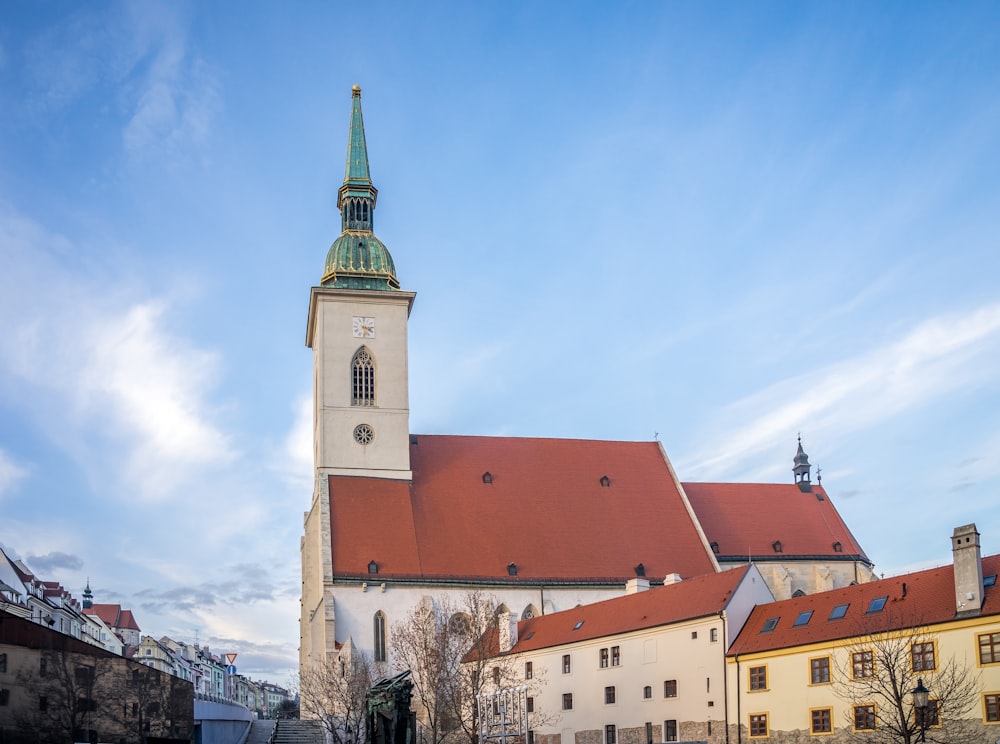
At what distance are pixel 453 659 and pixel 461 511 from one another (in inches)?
479

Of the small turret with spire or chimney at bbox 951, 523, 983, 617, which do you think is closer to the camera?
chimney at bbox 951, 523, 983, 617

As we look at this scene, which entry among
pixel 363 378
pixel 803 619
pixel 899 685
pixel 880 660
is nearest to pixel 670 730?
pixel 803 619

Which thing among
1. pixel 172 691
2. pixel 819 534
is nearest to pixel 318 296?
pixel 819 534

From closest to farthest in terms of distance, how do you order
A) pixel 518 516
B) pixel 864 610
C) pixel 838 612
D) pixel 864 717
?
pixel 864 717 → pixel 864 610 → pixel 838 612 → pixel 518 516

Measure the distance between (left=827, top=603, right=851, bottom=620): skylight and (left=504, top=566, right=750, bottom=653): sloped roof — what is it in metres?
4.70

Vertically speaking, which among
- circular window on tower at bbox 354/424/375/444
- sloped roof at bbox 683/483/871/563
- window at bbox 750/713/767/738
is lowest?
window at bbox 750/713/767/738

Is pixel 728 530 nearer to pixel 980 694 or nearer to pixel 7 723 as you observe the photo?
pixel 980 694

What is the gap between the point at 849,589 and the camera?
4356 centimetres

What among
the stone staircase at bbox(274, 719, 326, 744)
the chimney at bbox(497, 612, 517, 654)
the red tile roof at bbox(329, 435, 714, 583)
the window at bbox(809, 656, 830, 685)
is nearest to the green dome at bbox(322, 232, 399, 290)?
the red tile roof at bbox(329, 435, 714, 583)

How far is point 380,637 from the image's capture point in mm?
58719

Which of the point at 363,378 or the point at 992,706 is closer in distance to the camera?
the point at 992,706

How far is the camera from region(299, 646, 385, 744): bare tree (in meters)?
51.5

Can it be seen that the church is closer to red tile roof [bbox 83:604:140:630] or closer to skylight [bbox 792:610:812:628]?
skylight [bbox 792:610:812:628]

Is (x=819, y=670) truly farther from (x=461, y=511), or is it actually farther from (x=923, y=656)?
(x=461, y=511)
